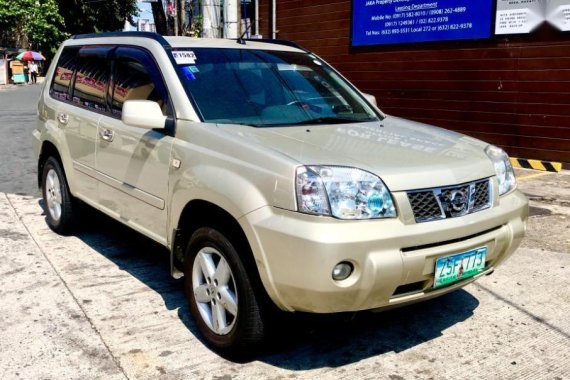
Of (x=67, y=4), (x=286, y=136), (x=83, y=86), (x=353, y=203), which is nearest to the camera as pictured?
(x=353, y=203)

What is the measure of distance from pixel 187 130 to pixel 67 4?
47517 mm

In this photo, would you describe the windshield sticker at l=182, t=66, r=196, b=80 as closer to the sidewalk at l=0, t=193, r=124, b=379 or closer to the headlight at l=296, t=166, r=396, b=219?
the headlight at l=296, t=166, r=396, b=219

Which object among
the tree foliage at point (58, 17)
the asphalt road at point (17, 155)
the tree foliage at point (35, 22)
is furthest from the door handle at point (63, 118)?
the tree foliage at point (35, 22)

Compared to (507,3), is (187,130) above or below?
below

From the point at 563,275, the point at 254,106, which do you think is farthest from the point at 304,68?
the point at 563,275

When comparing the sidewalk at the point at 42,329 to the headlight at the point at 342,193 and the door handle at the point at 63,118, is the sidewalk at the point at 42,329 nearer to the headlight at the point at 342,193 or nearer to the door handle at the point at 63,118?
the door handle at the point at 63,118

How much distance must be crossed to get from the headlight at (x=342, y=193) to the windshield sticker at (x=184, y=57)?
4.56 feet

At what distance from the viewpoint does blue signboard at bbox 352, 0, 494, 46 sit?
362 inches

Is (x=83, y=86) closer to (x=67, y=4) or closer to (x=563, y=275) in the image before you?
(x=563, y=275)

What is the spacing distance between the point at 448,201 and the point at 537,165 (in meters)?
6.56

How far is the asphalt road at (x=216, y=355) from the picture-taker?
309cm

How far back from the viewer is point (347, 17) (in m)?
11.4

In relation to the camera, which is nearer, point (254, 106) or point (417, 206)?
point (417, 206)

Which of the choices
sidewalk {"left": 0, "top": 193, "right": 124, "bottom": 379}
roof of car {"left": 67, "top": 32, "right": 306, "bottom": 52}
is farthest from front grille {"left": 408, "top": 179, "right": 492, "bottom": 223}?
roof of car {"left": 67, "top": 32, "right": 306, "bottom": 52}
